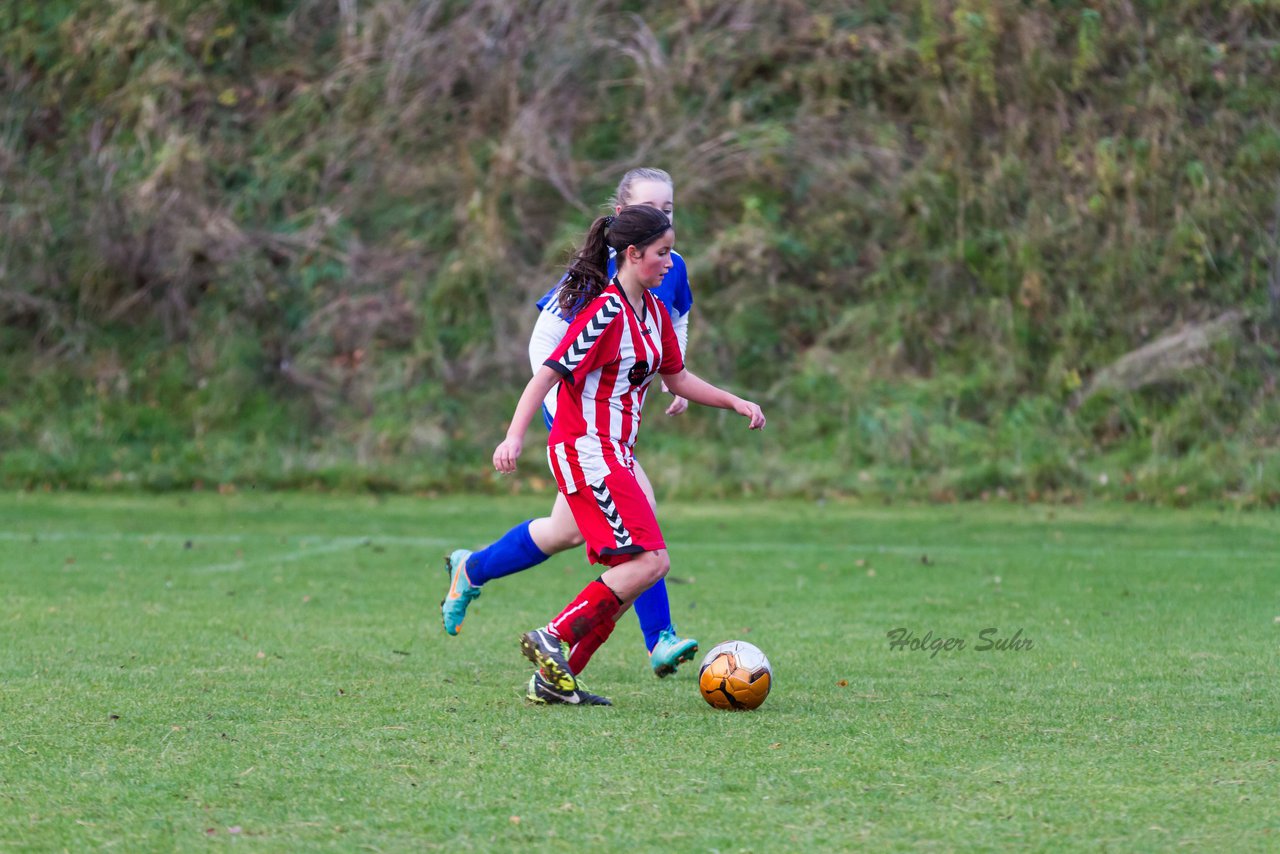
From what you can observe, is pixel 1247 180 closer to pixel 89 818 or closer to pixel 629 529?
pixel 629 529

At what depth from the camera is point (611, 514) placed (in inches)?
193

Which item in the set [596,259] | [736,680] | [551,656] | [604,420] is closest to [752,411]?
[604,420]

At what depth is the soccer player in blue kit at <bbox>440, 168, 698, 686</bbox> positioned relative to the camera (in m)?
5.34

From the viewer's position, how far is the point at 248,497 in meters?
13.7

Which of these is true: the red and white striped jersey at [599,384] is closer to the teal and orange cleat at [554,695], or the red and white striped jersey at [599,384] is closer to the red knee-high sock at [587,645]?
the red knee-high sock at [587,645]

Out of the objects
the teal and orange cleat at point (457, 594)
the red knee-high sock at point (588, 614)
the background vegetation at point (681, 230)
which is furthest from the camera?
the background vegetation at point (681, 230)

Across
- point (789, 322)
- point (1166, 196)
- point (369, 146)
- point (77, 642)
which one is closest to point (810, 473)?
point (789, 322)

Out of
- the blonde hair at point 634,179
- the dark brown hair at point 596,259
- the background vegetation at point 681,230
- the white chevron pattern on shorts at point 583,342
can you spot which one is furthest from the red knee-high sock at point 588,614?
the background vegetation at point 681,230

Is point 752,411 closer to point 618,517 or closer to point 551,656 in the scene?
point 618,517

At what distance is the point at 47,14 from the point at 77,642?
13.9 m

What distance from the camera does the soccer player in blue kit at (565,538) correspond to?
17.5 ft

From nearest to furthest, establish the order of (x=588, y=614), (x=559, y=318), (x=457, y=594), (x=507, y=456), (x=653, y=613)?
(x=507, y=456), (x=588, y=614), (x=559, y=318), (x=653, y=613), (x=457, y=594)

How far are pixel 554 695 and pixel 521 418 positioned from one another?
90 centimetres

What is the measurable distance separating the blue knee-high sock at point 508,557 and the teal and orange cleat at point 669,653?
517 millimetres
